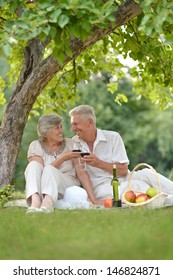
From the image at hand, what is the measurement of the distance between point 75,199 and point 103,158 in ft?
2.38

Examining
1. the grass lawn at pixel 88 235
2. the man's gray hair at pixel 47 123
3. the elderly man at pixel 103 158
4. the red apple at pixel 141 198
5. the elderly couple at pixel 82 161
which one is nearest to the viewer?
the grass lawn at pixel 88 235

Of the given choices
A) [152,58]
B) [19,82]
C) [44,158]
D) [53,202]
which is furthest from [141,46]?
[53,202]

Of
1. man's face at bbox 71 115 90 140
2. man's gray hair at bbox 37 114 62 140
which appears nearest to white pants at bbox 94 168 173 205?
man's face at bbox 71 115 90 140

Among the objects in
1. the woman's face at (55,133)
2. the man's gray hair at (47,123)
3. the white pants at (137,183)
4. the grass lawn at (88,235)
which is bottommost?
the grass lawn at (88,235)

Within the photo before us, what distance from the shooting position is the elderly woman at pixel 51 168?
7.60m

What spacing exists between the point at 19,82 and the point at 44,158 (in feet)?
4.29

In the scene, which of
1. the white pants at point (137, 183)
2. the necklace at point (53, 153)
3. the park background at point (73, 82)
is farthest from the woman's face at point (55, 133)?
the park background at point (73, 82)

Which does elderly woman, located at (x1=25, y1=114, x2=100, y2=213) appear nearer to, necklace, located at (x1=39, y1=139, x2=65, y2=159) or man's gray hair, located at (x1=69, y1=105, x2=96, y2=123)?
necklace, located at (x1=39, y1=139, x2=65, y2=159)

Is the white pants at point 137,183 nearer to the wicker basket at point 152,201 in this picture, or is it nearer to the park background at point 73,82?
the wicker basket at point 152,201

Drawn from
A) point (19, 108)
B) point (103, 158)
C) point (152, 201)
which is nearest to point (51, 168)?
point (103, 158)

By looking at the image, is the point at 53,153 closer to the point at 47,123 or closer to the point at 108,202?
the point at 47,123

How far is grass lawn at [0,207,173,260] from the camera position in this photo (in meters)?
4.30

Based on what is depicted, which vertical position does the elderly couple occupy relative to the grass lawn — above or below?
above

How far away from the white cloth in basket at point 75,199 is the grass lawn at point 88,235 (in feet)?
1.93
